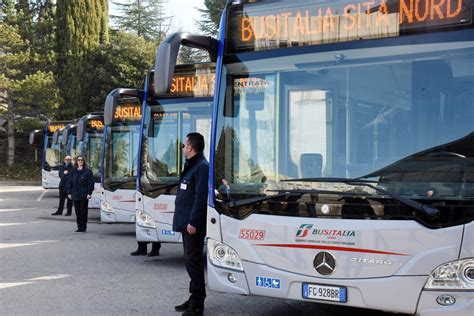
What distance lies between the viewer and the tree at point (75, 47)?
41.1m

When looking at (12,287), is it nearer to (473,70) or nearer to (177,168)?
(177,168)

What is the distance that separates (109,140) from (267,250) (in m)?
8.70

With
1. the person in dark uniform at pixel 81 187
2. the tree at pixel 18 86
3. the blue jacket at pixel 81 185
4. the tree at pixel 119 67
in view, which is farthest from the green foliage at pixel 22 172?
the blue jacket at pixel 81 185

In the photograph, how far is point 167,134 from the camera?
9805mm

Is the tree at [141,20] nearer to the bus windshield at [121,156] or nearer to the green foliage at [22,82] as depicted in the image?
the green foliage at [22,82]

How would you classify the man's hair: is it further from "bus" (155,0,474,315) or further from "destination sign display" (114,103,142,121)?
"destination sign display" (114,103,142,121)

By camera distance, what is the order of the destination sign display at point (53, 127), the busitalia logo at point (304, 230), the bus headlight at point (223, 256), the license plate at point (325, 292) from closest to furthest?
the license plate at point (325, 292) → the busitalia logo at point (304, 230) → the bus headlight at point (223, 256) → the destination sign display at point (53, 127)

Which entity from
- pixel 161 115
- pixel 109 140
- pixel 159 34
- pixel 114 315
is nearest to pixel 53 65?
pixel 159 34

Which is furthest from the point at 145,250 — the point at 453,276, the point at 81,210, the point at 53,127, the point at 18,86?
the point at 18,86

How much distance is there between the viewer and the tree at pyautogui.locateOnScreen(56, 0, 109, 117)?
41125 mm

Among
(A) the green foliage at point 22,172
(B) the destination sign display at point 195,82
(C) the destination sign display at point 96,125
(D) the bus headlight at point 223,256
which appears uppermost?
(B) the destination sign display at point 195,82

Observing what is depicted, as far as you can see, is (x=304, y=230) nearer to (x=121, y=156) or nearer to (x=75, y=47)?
(x=121, y=156)

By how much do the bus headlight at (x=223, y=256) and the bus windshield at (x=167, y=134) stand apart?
12.3 feet

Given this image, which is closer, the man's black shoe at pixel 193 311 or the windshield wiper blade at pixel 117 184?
the man's black shoe at pixel 193 311
